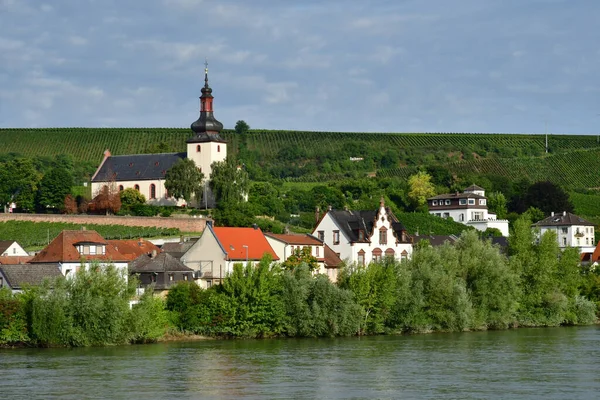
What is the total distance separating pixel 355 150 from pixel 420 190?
1588 inches

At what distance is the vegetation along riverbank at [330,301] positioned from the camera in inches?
2172

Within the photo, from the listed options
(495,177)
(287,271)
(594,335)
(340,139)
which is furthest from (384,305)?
(340,139)

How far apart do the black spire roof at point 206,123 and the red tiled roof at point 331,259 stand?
115 ft

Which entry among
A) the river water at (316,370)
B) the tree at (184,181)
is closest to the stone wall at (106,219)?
the tree at (184,181)

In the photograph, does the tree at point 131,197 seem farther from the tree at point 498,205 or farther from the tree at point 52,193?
the tree at point 498,205

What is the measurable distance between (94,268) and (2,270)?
6603 mm

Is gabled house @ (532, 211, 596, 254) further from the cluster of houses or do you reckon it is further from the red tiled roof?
the red tiled roof

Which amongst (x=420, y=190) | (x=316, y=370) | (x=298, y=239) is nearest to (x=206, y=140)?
(x=420, y=190)

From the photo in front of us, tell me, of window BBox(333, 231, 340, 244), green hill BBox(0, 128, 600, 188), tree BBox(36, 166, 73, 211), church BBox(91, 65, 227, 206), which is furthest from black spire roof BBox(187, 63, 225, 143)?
window BBox(333, 231, 340, 244)

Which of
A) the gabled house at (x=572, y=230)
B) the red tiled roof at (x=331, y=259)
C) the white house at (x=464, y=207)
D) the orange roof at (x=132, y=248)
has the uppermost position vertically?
the white house at (x=464, y=207)

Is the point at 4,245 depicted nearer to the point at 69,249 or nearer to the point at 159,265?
the point at 69,249

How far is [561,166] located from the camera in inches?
5625

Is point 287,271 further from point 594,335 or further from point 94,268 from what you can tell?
point 594,335

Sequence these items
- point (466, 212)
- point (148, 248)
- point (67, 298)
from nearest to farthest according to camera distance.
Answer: point (67, 298) < point (148, 248) < point (466, 212)
